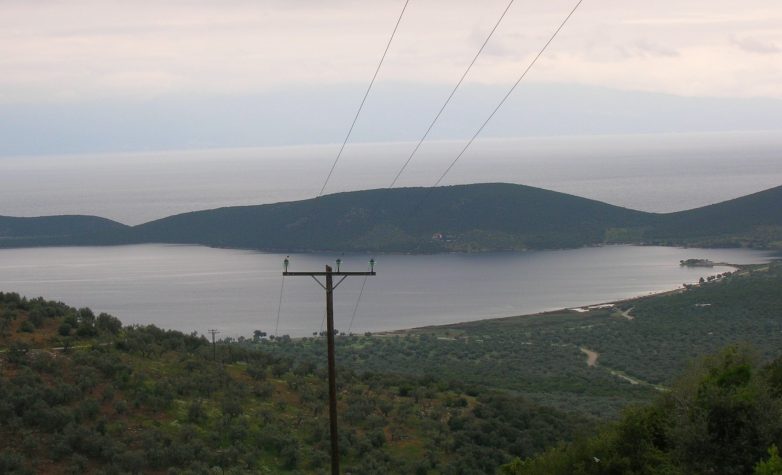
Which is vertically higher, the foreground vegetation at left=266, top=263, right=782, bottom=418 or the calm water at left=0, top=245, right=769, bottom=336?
the calm water at left=0, top=245, right=769, bottom=336

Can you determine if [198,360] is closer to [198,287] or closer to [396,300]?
[396,300]

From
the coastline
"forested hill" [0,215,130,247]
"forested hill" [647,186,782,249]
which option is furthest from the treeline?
"forested hill" [0,215,130,247]

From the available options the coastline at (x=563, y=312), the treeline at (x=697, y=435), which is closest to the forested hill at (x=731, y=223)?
the coastline at (x=563, y=312)

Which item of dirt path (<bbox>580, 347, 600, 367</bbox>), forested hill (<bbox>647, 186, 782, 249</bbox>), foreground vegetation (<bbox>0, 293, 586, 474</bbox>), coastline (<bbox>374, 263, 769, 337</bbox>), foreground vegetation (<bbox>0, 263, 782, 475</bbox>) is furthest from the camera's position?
forested hill (<bbox>647, 186, 782, 249</bbox>)

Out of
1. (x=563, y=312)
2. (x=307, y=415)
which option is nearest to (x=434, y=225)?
(x=563, y=312)

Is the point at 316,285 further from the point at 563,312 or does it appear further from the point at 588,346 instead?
the point at 588,346

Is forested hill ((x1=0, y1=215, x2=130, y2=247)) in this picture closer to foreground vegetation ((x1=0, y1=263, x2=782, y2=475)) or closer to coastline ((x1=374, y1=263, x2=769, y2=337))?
coastline ((x1=374, y1=263, x2=769, y2=337))

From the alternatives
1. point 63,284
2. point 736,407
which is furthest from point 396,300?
point 736,407

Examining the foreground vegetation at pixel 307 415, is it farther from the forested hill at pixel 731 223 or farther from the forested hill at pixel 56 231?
the forested hill at pixel 56 231
